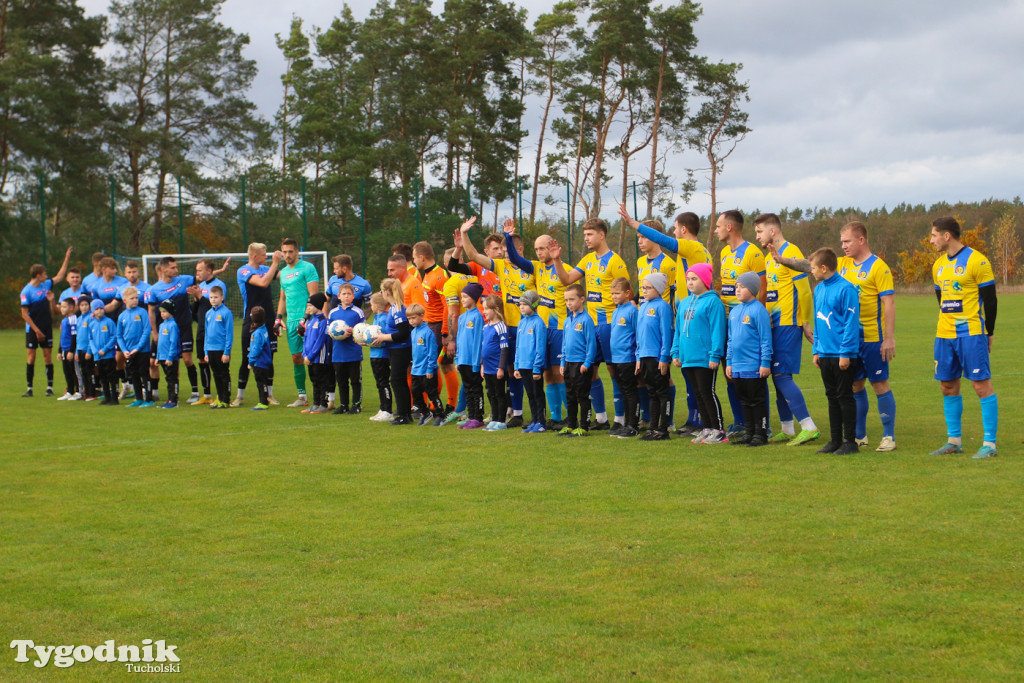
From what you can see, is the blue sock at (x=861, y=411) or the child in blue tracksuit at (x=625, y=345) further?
the child in blue tracksuit at (x=625, y=345)

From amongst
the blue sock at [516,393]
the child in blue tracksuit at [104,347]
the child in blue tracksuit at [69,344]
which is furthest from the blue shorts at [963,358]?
the child in blue tracksuit at [69,344]

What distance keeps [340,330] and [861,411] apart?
19.8ft

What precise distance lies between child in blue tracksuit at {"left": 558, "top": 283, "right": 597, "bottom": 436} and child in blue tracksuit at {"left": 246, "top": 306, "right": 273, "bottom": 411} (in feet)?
15.7

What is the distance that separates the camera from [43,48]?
40.7 meters

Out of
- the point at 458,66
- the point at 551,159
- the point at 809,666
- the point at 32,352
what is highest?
the point at 458,66

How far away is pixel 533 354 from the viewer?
956cm

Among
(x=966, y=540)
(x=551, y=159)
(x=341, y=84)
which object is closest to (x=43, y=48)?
(x=341, y=84)

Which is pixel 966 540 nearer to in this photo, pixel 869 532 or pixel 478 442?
pixel 869 532

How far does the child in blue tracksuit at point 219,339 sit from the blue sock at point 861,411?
25.7 feet

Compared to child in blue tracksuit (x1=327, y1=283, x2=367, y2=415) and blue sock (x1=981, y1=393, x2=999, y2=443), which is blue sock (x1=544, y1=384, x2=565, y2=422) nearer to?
child in blue tracksuit (x1=327, y1=283, x2=367, y2=415)

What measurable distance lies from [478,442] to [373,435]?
1.30 meters

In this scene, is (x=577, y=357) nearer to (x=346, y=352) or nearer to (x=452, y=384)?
(x=452, y=384)

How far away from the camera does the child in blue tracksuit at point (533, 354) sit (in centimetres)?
952

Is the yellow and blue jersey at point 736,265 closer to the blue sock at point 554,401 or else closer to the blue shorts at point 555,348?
the blue shorts at point 555,348
